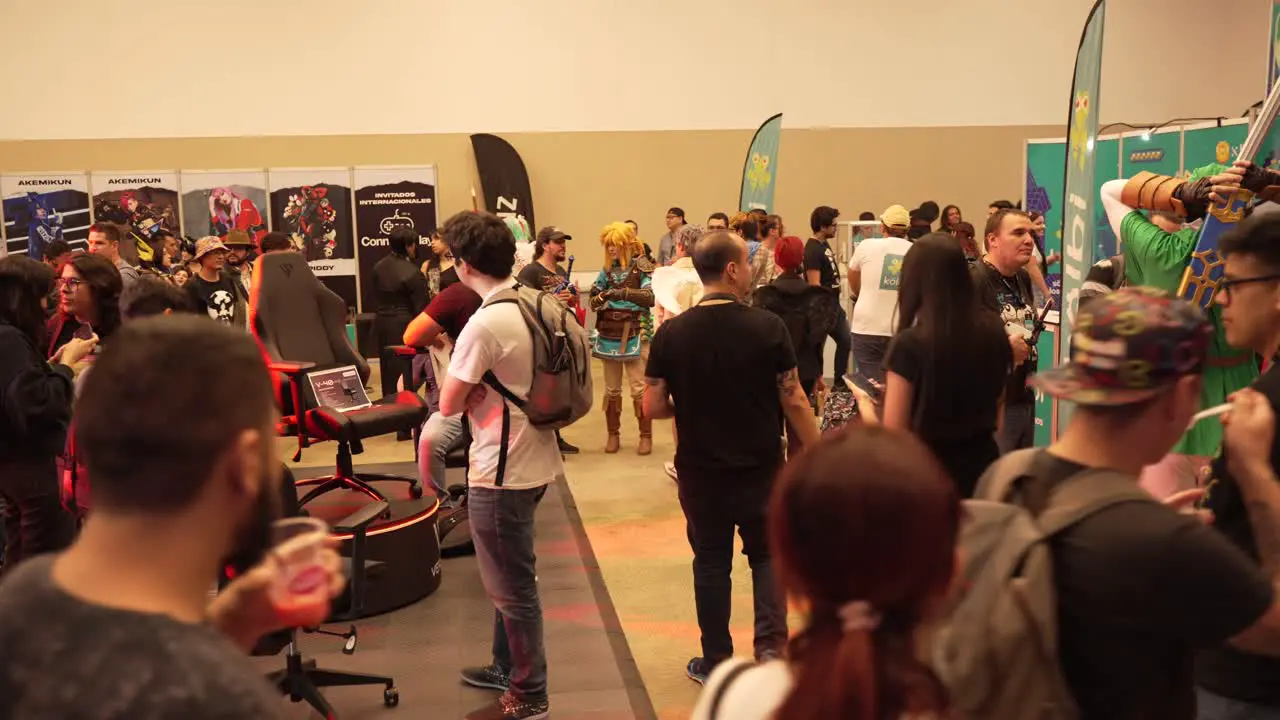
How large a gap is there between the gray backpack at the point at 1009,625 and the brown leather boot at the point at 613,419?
20.3ft

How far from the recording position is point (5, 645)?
1.03 metres

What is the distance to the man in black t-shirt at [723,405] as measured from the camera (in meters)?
3.38

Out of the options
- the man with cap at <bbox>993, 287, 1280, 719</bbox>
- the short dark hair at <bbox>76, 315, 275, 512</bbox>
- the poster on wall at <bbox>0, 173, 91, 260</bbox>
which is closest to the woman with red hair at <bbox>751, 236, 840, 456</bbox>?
the man with cap at <bbox>993, 287, 1280, 719</bbox>

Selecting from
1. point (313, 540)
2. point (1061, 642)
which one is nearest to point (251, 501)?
point (313, 540)

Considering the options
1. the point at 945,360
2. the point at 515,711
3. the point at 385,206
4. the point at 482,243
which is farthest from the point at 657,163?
the point at 945,360

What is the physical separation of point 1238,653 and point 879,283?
188 inches

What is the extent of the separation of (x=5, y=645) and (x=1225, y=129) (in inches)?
278

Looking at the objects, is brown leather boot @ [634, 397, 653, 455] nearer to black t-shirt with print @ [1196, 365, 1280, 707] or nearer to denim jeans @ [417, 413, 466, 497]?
denim jeans @ [417, 413, 466, 497]

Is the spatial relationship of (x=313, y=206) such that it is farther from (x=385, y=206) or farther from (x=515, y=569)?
(x=515, y=569)

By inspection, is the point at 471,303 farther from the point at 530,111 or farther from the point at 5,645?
the point at 530,111

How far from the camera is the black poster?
1260cm

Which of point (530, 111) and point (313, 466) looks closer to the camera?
point (313, 466)

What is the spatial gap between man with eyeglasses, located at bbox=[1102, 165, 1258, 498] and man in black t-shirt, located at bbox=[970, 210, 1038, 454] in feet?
3.82

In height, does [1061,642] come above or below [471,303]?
below
